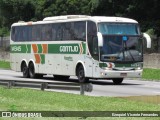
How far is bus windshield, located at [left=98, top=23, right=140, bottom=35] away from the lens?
28.4 meters

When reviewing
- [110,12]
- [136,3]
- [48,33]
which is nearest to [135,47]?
[48,33]

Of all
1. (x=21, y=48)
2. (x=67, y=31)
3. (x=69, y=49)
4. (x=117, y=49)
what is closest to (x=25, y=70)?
(x=21, y=48)

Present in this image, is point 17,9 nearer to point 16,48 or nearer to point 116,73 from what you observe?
point 16,48

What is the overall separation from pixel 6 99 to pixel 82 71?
12123 mm

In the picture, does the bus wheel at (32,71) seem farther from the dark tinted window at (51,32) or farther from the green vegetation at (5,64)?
the green vegetation at (5,64)

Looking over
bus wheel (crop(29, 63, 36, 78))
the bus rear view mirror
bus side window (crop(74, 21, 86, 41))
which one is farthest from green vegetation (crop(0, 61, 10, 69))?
the bus rear view mirror

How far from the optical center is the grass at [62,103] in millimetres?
14883

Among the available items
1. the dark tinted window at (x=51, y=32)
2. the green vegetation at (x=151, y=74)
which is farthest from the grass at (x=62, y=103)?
the green vegetation at (x=151, y=74)

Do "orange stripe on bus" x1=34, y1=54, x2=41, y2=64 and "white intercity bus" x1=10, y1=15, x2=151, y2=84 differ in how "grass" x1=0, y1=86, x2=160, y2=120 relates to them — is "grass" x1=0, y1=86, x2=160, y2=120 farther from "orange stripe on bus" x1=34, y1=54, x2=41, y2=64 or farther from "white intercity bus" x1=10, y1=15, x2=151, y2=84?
"orange stripe on bus" x1=34, y1=54, x2=41, y2=64

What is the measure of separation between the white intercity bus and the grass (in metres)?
8.81

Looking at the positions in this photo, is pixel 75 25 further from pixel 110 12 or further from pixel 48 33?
pixel 110 12

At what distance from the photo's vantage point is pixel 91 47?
93.8 feet

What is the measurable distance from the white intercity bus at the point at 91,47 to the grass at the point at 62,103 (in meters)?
8.81

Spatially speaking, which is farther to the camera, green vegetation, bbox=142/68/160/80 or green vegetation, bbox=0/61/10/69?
green vegetation, bbox=0/61/10/69
